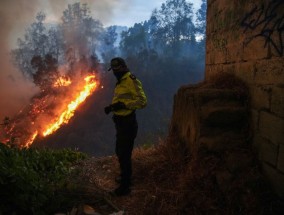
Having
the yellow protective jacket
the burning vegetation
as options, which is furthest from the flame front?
the yellow protective jacket

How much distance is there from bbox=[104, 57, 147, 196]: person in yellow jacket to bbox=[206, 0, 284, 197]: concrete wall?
1.54 meters

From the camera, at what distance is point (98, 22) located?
60.4 meters

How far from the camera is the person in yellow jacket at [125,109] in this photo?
Answer: 5.00m

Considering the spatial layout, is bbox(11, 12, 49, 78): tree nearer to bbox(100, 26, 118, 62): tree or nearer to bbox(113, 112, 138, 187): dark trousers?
bbox(100, 26, 118, 62): tree

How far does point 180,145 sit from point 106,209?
66.4 inches

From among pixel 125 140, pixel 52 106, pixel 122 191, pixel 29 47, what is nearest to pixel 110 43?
pixel 29 47

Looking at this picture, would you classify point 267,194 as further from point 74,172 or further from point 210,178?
point 74,172

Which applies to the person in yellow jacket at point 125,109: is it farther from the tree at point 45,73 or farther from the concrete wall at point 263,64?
the tree at point 45,73

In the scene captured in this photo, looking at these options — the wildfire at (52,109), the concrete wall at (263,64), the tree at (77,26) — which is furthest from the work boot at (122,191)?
the tree at (77,26)

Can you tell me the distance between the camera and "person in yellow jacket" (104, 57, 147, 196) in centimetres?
500

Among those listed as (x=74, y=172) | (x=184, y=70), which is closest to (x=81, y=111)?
(x=184, y=70)

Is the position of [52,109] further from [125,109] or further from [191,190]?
[191,190]

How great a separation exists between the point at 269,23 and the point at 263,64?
1.62ft

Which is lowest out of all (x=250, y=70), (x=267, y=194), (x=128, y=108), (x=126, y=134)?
(x=267, y=194)
